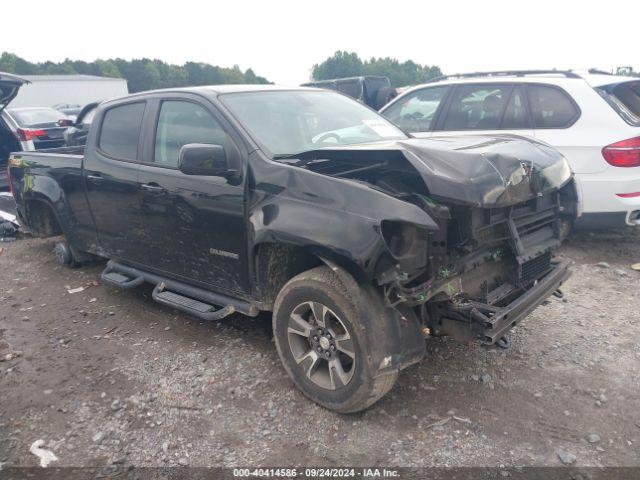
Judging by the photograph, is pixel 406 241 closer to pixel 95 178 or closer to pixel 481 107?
pixel 95 178

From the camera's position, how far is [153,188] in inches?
152

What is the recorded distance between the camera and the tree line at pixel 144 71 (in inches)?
2576

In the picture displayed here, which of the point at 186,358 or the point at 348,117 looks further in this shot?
the point at 348,117

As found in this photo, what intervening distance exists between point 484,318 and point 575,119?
11.8ft

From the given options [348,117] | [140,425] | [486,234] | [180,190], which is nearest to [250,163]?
[180,190]

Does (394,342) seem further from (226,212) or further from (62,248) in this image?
(62,248)

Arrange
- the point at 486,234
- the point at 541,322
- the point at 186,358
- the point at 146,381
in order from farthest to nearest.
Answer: the point at 541,322
the point at 186,358
the point at 146,381
the point at 486,234

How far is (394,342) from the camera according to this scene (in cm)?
274

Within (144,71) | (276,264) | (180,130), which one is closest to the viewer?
(276,264)

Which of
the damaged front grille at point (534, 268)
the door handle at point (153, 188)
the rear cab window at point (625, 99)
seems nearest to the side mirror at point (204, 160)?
the door handle at point (153, 188)

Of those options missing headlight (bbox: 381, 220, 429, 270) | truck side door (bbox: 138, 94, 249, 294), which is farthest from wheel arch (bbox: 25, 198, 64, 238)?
missing headlight (bbox: 381, 220, 429, 270)

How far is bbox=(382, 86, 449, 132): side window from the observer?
6289 mm

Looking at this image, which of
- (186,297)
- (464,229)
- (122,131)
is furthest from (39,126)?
(464,229)

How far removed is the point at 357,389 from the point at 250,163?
5.09 feet
